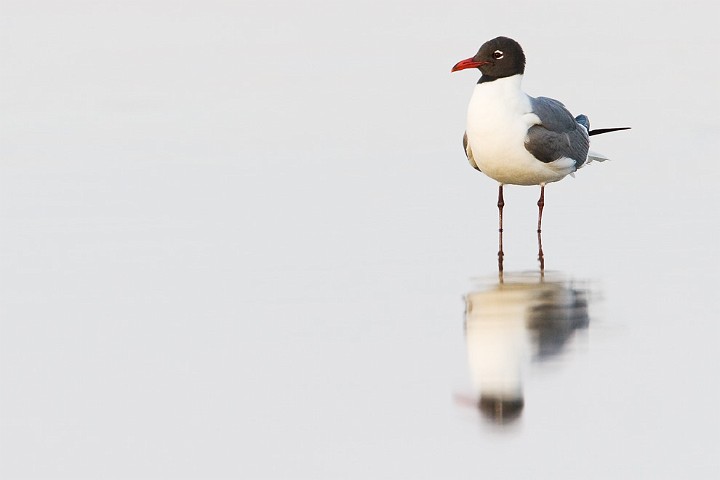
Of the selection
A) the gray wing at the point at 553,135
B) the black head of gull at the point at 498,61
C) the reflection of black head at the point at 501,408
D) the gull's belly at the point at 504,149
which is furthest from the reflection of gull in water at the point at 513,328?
the black head of gull at the point at 498,61

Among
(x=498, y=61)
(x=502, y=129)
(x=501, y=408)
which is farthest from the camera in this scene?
(x=498, y=61)

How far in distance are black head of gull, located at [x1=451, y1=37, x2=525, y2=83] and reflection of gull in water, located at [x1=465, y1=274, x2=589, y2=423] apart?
2.30 m

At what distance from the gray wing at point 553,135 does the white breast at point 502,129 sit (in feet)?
0.18

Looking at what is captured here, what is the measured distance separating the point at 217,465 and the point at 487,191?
7.66 metres

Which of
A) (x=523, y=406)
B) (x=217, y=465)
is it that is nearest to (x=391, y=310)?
(x=523, y=406)

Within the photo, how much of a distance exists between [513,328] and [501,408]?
1547mm

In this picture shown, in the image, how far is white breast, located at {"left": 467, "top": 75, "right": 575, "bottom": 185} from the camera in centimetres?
1102

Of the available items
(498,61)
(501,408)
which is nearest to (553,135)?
(498,61)

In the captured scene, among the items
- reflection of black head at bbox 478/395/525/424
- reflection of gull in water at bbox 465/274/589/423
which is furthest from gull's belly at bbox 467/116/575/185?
reflection of black head at bbox 478/395/525/424

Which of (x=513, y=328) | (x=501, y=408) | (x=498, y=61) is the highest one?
(x=498, y=61)

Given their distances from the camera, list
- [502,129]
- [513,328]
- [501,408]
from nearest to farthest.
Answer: [501,408]
[513,328]
[502,129]

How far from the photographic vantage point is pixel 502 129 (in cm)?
1102

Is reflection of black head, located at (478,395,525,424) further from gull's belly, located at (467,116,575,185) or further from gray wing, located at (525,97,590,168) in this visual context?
gray wing, located at (525,97,590,168)

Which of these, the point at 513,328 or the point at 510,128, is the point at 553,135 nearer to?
the point at 510,128
